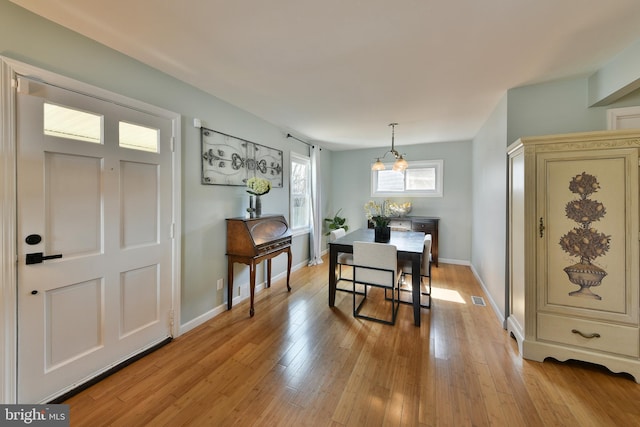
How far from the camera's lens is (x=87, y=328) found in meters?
1.76

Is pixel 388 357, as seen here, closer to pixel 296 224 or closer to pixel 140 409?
pixel 140 409

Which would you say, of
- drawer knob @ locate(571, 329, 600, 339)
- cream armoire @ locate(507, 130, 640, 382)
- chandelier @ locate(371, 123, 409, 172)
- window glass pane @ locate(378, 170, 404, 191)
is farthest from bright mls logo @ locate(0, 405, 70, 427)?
window glass pane @ locate(378, 170, 404, 191)

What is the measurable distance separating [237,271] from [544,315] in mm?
3104

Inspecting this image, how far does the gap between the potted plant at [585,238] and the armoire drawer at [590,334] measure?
0.75 ft

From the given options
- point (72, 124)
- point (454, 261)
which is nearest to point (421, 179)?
point (454, 261)

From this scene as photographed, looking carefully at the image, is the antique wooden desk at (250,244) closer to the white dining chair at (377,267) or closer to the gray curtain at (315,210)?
the white dining chair at (377,267)

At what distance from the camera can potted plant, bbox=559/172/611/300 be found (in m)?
1.83

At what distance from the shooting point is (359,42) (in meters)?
1.75

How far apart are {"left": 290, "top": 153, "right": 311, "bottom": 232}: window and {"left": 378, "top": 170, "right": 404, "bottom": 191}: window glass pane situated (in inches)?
67.1

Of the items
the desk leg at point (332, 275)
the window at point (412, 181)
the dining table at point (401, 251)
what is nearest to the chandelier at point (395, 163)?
the dining table at point (401, 251)

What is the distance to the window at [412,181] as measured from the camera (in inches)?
199

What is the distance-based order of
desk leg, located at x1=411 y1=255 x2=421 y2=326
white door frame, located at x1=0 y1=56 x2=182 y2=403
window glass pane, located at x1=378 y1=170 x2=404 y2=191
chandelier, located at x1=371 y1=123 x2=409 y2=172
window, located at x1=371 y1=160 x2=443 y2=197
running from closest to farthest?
white door frame, located at x1=0 y1=56 x2=182 y2=403, desk leg, located at x1=411 y1=255 x2=421 y2=326, chandelier, located at x1=371 y1=123 x2=409 y2=172, window, located at x1=371 y1=160 x2=443 y2=197, window glass pane, located at x1=378 y1=170 x2=404 y2=191

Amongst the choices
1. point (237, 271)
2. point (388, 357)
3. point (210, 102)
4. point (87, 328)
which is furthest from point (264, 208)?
point (388, 357)

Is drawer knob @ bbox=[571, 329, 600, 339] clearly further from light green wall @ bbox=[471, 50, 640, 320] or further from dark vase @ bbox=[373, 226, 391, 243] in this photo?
dark vase @ bbox=[373, 226, 391, 243]
